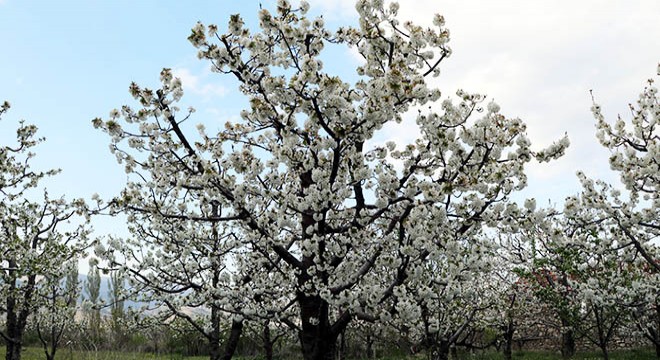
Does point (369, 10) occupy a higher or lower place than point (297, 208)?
higher

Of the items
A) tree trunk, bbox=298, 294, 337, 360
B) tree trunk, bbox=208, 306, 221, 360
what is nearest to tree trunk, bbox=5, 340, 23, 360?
tree trunk, bbox=208, 306, 221, 360

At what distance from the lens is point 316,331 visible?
7.68 m

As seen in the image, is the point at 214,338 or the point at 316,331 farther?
the point at 214,338

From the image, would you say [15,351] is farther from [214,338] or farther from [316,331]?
[316,331]

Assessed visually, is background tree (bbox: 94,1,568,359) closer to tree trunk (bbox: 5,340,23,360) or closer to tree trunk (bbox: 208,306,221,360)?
tree trunk (bbox: 208,306,221,360)

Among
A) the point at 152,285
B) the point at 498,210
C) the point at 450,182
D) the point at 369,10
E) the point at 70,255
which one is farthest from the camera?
the point at 70,255

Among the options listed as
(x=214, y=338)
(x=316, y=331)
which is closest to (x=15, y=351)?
(x=214, y=338)

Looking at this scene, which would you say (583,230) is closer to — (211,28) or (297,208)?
(297,208)

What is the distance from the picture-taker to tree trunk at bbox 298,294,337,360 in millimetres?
7570

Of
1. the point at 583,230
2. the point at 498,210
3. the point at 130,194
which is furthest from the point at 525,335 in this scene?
the point at 130,194

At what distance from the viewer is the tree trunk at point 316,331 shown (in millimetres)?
7570

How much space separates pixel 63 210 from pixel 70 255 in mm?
1499

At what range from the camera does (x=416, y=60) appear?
25.7 ft

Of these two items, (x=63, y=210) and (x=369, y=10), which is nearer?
(x=369, y=10)
